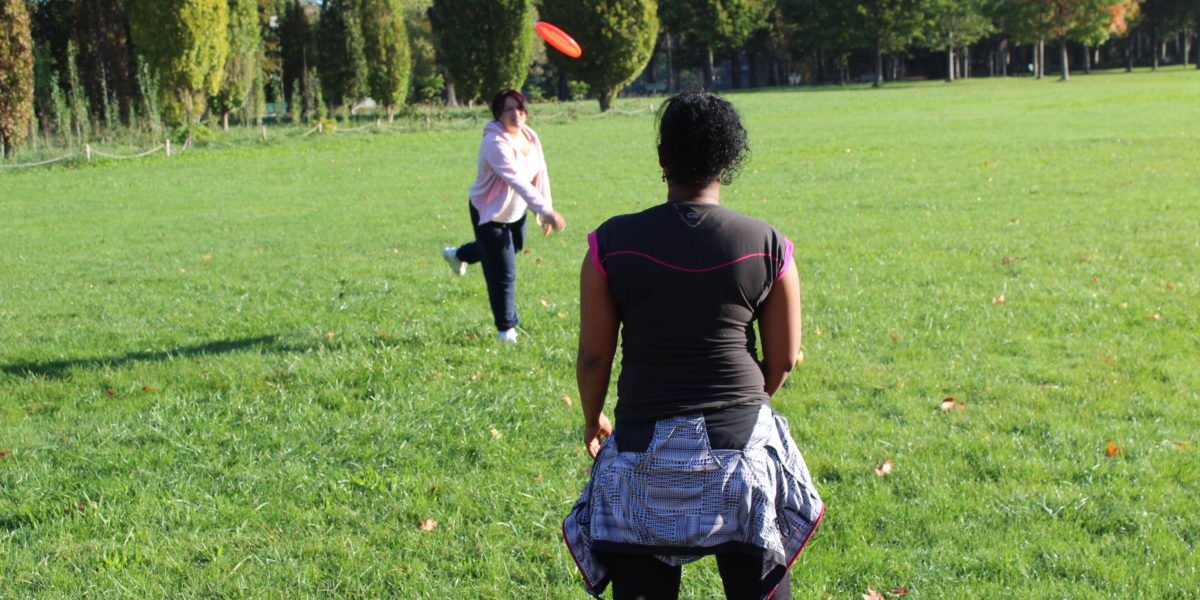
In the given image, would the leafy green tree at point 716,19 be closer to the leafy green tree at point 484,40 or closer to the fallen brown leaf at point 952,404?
the leafy green tree at point 484,40

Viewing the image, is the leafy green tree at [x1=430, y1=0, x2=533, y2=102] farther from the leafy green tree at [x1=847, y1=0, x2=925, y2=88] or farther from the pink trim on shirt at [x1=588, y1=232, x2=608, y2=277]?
the leafy green tree at [x1=847, y1=0, x2=925, y2=88]

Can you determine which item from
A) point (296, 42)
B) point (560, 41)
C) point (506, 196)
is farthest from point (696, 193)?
point (296, 42)

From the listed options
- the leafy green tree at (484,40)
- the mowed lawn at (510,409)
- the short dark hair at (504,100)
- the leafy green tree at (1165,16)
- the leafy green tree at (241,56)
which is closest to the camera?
the mowed lawn at (510,409)

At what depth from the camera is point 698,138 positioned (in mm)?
2385

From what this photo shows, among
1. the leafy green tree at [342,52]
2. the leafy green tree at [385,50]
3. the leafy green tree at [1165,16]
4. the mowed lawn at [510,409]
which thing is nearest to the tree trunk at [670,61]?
the leafy green tree at [385,50]

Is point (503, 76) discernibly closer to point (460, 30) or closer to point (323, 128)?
point (460, 30)

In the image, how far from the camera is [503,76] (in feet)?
122

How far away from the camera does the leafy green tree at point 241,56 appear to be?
3328 centimetres

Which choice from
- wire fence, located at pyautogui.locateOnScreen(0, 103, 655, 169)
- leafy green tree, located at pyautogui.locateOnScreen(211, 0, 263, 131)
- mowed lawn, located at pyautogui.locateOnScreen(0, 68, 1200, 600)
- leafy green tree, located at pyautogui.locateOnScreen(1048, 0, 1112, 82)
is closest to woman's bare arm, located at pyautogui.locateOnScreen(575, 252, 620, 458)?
mowed lawn, located at pyautogui.locateOnScreen(0, 68, 1200, 600)

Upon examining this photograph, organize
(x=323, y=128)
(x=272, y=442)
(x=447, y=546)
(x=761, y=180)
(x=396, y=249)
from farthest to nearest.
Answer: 1. (x=323, y=128)
2. (x=761, y=180)
3. (x=396, y=249)
4. (x=272, y=442)
5. (x=447, y=546)

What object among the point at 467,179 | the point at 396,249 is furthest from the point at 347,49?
the point at 396,249

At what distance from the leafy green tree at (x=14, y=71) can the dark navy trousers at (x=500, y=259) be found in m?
22.3

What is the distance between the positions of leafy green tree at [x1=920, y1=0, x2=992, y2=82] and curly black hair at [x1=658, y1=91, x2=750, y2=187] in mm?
71481

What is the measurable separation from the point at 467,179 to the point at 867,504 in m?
16.6
